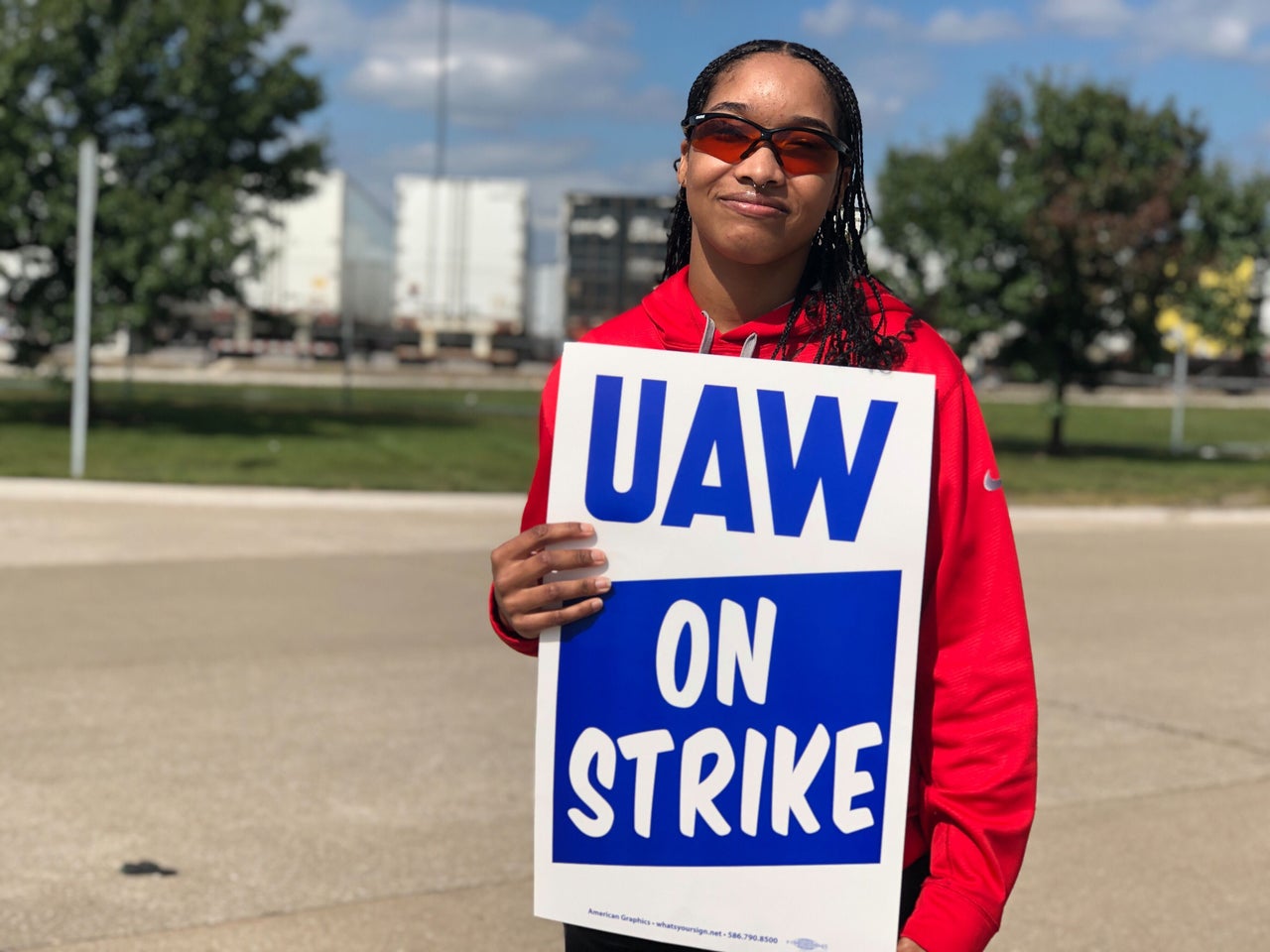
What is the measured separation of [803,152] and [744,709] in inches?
27.0

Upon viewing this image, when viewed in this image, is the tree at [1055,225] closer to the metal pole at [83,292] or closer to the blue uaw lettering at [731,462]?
the metal pole at [83,292]

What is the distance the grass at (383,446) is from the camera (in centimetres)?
1780

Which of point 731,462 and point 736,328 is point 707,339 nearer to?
point 736,328

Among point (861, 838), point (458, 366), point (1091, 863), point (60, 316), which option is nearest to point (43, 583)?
point (1091, 863)

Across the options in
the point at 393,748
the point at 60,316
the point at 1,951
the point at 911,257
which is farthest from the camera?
the point at 911,257

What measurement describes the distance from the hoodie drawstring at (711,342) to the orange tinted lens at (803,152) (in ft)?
0.69

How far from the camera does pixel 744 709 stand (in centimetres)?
193

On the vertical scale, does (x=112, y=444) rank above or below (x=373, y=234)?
below

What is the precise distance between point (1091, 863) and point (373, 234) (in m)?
43.4

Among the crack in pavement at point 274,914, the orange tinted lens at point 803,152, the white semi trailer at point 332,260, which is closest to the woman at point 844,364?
the orange tinted lens at point 803,152

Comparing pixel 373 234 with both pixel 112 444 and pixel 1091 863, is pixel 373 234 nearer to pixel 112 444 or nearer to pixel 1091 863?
pixel 112 444

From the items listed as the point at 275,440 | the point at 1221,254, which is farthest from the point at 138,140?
the point at 1221,254

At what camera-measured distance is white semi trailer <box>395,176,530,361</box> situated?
44.5 m

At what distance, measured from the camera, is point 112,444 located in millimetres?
20531
